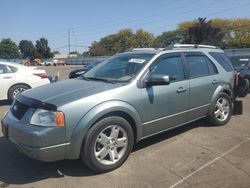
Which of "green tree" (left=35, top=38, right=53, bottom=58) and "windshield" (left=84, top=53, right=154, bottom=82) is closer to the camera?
"windshield" (left=84, top=53, right=154, bottom=82)

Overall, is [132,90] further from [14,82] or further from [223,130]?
[14,82]

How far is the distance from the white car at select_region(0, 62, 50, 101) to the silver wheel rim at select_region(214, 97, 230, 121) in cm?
595

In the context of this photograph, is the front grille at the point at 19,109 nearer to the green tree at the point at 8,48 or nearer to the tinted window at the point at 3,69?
the tinted window at the point at 3,69

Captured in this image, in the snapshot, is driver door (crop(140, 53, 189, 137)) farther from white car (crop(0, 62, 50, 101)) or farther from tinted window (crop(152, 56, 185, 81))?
white car (crop(0, 62, 50, 101))

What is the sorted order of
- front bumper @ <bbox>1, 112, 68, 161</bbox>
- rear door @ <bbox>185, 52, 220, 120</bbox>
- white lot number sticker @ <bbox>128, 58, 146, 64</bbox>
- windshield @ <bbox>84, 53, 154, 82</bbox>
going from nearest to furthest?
front bumper @ <bbox>1, 112, 68, 161</bbox>, windshield @ <bbox>84, 53, 154, 82</bbox>, white lot number sticker @ <bbox>128, 58, 146, 64</bbox>, rear door @ <bbox>185, 52, 220, 120</bbox>

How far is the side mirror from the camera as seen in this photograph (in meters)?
4.67

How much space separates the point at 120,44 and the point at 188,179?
377 ft

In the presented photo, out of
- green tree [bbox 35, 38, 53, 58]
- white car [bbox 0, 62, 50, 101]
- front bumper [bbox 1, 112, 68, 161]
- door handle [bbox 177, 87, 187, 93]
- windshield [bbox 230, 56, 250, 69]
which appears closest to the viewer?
front bumper [bbox 1, 112, 68, 161]

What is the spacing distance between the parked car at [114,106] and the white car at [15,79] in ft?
16.1

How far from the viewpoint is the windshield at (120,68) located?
500cm

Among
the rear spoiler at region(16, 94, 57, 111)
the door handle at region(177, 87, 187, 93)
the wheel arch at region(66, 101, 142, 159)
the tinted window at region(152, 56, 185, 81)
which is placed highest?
the tinted window at region(152, 56, 185, 81)

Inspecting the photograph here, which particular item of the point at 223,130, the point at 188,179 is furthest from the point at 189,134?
the point at 188,179

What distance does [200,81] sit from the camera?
5.83 metres

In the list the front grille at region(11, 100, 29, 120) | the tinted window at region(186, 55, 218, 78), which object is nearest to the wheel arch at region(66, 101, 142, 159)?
the front grille at region(11, 100, 29, 120)
